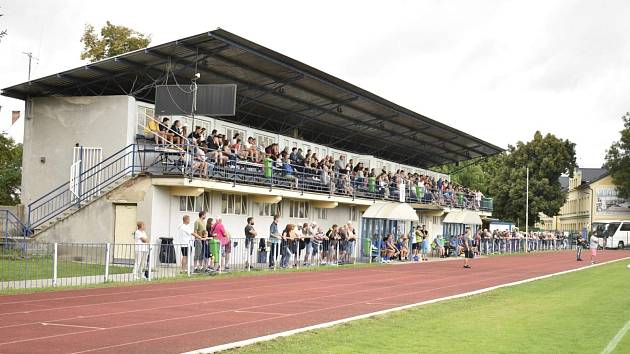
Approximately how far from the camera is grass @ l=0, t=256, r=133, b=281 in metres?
20.8

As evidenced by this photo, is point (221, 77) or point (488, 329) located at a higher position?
point (221, 77)

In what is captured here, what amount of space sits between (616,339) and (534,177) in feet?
A: 264

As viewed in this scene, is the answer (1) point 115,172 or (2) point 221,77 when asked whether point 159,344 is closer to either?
(1) point 115,172

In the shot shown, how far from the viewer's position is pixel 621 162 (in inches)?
3930

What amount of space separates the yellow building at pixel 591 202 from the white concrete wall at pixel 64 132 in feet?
266

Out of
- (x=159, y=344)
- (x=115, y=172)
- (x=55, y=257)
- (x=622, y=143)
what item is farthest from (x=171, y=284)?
(x=622, y=143)

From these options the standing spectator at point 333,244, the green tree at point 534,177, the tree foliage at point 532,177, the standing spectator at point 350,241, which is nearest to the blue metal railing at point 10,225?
the standing spectator at point 333,244

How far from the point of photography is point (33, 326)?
12883mm

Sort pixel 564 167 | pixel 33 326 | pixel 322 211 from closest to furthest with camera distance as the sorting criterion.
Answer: pixel 33 326 → pixel 322 211 → pixel 564 167

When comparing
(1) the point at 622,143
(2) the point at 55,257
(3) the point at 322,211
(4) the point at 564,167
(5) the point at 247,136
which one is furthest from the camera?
(1) the point at 622,143

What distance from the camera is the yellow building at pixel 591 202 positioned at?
108500 millimetres

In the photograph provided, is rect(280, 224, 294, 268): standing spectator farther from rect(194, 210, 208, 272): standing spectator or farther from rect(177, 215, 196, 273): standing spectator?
rect(177, 215, 196, 273): standing spectator

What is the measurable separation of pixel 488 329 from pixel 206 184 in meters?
16.8

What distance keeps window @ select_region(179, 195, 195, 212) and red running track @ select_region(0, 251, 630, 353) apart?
18.5 feet
